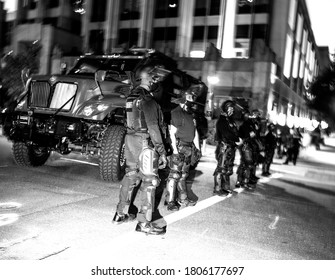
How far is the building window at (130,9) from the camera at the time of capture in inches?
1257

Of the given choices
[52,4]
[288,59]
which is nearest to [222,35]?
[288,59]

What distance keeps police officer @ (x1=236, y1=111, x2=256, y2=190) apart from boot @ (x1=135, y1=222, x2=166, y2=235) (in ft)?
12.7

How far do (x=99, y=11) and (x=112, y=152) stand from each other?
30.7 metres

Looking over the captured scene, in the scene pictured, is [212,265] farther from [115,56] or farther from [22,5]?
[22,5]

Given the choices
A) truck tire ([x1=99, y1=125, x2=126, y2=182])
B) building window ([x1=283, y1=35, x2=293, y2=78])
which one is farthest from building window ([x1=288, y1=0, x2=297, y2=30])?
truck tire ([x1=99, y1=125, x2=126, y2=182])

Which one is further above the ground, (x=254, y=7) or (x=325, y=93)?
(x=254, y=7)

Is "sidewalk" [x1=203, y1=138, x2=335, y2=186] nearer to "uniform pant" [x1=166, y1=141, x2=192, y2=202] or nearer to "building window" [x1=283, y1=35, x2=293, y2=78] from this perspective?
"uniform pant" [x1=166, y1=141, x2=192, y2=202]

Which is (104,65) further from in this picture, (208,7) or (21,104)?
(208,7)

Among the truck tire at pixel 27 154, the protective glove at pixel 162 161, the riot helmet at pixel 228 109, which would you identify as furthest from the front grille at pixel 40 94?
the protective glove at pixel 162 161

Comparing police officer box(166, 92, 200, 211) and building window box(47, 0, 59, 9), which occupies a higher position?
building window box(47, 0, 59, 9)

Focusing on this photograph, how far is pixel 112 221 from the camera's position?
14.3 feet

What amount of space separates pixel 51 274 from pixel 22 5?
40.8 m

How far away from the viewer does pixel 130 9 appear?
3238 cm

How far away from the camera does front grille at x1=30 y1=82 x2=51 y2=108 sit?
6.89 m
